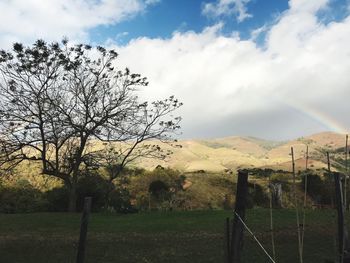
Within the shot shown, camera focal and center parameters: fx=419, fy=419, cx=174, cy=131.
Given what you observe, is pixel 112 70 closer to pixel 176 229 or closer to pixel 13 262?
pixel 176 229

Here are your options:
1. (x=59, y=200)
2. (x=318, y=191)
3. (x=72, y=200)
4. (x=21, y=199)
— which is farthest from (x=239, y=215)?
(x=318, y=191)

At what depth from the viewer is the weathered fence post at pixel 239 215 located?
9.27 m

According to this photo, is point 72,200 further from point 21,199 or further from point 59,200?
point 21,199

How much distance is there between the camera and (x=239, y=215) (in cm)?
920

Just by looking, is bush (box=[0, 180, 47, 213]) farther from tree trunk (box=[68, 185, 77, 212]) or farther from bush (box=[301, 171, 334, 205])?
bush (box=[301, 171, 334, 205])

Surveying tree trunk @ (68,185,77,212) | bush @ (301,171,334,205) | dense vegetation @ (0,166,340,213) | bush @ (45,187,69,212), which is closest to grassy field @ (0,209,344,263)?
tree trunk @ (68,185,77,212)

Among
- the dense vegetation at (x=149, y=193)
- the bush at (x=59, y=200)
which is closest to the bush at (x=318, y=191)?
the dense vegetation at (x=149, y=193)

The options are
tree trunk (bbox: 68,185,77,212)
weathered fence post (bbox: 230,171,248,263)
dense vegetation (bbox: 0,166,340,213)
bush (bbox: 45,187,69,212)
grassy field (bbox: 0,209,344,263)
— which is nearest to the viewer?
weathered fence post (bbox: 230,171,248,263)

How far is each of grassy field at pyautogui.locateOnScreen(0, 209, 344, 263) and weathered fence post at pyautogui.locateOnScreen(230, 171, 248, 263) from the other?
16.7ft

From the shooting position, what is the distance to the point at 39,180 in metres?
38.3

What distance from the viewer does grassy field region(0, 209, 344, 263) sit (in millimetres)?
15008

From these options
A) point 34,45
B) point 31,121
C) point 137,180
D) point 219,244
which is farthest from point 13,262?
point 137,180

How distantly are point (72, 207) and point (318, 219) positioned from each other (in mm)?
16536

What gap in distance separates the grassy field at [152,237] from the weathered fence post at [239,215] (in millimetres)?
5087
